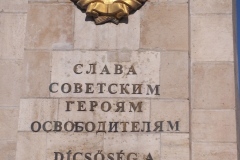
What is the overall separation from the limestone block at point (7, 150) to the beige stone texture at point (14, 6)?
2.01 meters

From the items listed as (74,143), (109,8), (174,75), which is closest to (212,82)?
(174,75)

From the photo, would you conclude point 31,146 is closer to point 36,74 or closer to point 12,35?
point 36,74

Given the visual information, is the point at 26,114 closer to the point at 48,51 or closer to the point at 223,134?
the point at 48,51

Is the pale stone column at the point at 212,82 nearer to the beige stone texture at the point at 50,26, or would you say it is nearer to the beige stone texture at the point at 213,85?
the beige stone texture at the point at 213,85

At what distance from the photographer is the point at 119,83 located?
10609mm

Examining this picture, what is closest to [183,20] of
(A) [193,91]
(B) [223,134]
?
(A) [193,91]

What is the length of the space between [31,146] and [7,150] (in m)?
0.39

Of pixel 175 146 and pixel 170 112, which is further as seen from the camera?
pixel 170 112

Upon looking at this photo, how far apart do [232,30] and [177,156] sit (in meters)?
2.09

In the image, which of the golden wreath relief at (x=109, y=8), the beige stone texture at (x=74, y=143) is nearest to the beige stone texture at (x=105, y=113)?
the beige stone texture at (x=74, y=143)

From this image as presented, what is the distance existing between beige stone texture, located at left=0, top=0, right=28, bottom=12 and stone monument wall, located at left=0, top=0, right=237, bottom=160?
0.02m

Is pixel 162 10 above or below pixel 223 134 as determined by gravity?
above

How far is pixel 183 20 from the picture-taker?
35.8 ft

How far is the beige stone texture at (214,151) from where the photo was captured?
1029 centimetres
